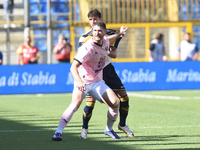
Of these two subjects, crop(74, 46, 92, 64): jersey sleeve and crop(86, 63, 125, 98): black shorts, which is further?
crop(86, 63, 125, 98): black shorts

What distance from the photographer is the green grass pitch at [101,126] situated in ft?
18.9

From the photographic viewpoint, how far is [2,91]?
1507 centimetres

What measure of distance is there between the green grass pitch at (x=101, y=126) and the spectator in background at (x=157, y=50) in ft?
11.2

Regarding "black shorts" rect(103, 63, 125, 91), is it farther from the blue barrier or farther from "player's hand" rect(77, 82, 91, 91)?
the blue barrier

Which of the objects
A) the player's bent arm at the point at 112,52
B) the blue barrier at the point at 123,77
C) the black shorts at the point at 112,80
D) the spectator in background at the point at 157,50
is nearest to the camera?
the player's bent arm at the point at 112,52

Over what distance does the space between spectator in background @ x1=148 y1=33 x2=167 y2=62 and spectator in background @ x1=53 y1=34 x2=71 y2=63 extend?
118 inches

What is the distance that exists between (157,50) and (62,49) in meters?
3.46

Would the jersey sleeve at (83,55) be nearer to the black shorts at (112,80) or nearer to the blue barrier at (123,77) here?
the black shorts at (112,80)

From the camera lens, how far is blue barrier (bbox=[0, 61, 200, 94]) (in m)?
15.1

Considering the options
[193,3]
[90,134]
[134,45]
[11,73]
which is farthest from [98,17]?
[193,3]

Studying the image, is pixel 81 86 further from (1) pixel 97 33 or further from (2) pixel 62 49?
(2) pixel 62 49

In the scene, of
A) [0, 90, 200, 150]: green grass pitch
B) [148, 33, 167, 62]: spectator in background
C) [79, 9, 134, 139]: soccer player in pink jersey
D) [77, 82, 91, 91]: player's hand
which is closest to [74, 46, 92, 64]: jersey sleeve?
[77, 82, 91, 91]: player's hand

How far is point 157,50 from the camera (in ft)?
51.8

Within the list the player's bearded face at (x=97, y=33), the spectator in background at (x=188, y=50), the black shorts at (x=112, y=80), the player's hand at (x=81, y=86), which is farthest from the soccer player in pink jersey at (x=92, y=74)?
the spectator in background at (x=188, y=50)
